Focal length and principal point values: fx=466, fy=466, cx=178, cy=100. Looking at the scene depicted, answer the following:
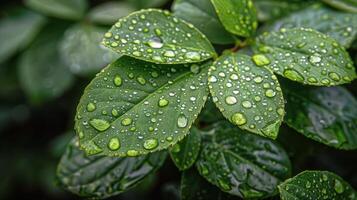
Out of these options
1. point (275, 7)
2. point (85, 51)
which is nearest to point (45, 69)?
point (85, 51)

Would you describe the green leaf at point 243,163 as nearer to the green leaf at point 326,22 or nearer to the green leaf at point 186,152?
the green leaf at point 186,152

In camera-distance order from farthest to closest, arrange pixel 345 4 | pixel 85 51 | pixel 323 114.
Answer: pixel 85 51, pixel 345 4, pixel 323 114

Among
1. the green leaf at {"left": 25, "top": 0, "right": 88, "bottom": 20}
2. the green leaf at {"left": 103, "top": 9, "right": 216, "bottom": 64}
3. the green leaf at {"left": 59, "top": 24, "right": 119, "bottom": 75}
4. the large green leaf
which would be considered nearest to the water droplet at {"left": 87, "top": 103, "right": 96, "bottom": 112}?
the large green leaf

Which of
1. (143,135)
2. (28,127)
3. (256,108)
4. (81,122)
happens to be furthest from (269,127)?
(28,127)

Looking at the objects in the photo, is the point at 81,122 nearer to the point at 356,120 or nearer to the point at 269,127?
the point at 269,127

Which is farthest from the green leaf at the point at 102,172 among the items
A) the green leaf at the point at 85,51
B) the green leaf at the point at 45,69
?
the green leaf at the point at 45,69

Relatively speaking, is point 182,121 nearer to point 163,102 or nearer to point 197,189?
point 163,102
